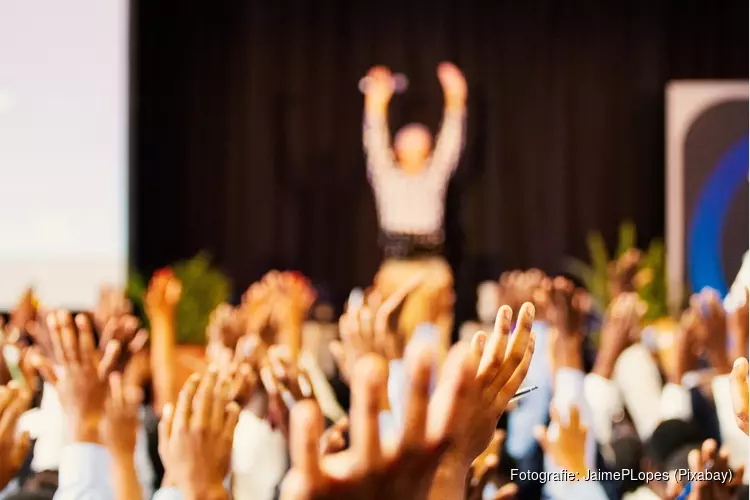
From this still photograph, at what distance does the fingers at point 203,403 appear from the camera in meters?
1.07

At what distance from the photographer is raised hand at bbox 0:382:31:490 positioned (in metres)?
1.27

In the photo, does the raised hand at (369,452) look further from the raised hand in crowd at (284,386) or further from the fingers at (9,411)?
the fingers at (9,411)

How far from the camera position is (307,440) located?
0.71 meters

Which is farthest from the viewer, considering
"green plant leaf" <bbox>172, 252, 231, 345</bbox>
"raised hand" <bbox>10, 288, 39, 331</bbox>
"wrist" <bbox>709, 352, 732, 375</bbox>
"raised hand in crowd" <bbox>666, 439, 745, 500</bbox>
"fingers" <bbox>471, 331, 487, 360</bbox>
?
"green plant leaf" <bbox>172, 252, 231, 345</bbox>

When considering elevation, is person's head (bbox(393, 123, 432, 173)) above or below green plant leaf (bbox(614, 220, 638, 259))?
above

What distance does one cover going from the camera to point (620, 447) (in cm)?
175

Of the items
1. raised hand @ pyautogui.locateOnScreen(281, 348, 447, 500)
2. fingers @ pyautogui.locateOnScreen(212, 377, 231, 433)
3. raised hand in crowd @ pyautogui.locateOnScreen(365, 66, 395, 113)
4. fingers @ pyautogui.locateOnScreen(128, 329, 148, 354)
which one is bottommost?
fingers @ pyautogui.locateOnScreen(128, 329, 148, 354)

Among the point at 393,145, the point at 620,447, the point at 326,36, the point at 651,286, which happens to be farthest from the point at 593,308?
the point at 620,447

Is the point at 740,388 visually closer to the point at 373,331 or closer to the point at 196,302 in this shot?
the point at 373,331

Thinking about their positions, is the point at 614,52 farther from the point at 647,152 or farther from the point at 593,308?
the point at 593,308

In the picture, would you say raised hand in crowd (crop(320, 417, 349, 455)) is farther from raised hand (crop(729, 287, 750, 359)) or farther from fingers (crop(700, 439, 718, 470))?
raised hand (crop(729, 287, 750, 359))

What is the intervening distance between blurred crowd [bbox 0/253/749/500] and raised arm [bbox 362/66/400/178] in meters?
3.27

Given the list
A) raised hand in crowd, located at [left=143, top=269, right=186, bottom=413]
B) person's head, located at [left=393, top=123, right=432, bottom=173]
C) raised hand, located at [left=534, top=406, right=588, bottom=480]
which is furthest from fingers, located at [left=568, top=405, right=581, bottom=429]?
person's head, located at [left=393, top=123, right=432, bottom=173]

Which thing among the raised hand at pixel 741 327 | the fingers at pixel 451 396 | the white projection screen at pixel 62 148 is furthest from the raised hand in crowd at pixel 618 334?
the white projection screen at pixel 62 148
